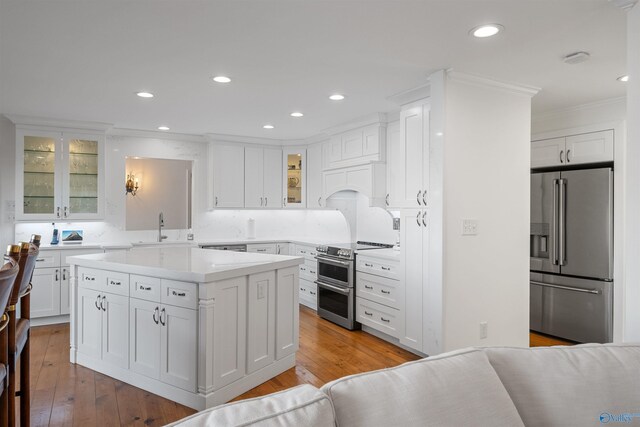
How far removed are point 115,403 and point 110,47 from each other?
7.93 feet

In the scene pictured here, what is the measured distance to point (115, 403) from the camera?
2.83 m

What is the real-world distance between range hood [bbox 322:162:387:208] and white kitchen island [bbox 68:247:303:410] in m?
1.56

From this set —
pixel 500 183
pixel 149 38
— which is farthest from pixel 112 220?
pixel 500 183

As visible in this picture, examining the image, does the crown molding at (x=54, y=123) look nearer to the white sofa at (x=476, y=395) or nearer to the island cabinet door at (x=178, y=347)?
the island cabinet door at (x=178, y=347)

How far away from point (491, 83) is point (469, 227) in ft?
4.03

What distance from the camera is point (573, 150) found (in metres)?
4.21

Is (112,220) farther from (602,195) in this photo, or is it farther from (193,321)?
(602,195)

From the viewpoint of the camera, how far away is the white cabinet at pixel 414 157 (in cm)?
360

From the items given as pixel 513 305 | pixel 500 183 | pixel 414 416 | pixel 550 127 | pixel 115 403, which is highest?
pixel 550 127

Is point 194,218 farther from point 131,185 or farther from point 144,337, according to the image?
point 144,337

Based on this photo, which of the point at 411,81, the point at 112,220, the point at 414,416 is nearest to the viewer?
the point at 414,416

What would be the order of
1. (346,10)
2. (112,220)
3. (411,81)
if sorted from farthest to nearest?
(112,220)
(411,81)
(346,10)

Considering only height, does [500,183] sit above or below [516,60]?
below

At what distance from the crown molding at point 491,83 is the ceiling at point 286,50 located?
0.25ft
